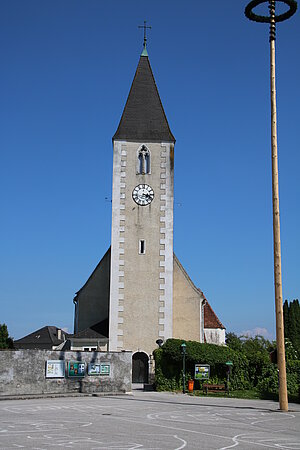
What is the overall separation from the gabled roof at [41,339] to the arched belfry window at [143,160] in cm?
3999

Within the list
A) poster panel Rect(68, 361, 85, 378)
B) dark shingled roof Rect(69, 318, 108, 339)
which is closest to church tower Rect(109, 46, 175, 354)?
dark shingled roof Rect(69, 318, 108, 339)

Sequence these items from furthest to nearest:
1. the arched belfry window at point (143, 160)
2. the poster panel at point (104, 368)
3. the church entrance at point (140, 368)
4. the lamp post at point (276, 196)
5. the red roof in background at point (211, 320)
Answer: the red roof in background at point (211, 320) < the arched belfry window at point (143, 160) < the church entrance at point (140, 368) < the poster panel at point (104, 368) < the lamp post at point (276, 196)

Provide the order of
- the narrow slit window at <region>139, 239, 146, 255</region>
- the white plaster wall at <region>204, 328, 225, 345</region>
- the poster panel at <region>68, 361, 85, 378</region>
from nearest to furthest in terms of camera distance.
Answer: the poster panel at <region>68, 361, 85, 378</region>
the narrow slit window at <region>139, 239, 146, 255</region>
the white plaster wall at <region>204, 328, 225, 345</region>

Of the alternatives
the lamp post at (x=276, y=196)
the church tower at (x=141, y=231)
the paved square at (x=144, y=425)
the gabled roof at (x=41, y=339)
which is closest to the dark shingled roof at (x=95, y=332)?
the church tower at (x=141, y=231)

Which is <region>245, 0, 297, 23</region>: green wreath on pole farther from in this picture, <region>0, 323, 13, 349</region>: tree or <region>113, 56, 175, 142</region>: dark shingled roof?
<region>0, 323, 13, 349</region>: tree

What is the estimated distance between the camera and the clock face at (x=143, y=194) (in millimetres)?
40062

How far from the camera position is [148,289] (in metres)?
38.8

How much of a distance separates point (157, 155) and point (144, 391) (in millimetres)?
15596

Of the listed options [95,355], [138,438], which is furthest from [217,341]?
[138,438]

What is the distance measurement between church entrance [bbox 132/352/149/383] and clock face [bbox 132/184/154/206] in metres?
9.76

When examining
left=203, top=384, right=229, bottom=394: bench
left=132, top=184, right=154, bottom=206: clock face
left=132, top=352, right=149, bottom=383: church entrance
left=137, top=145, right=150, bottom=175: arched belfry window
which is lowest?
left=203, top=384, right=229, bottom=394: bench

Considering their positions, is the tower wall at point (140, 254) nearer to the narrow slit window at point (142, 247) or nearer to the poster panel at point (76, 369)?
the narrow slit window at point (142, 247)

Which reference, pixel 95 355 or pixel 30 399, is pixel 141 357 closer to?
pixel 95 355

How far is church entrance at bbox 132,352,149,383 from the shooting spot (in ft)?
125
